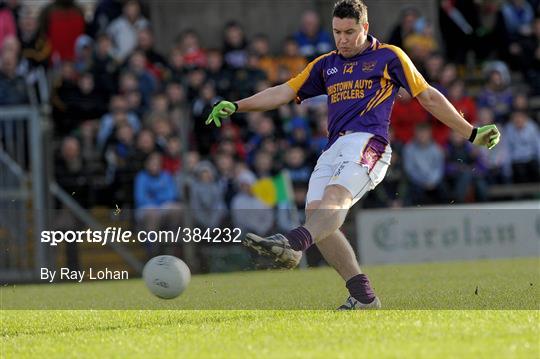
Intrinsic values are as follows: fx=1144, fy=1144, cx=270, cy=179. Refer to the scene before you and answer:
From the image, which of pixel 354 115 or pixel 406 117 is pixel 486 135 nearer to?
pixel 354 115

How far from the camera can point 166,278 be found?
8430mm

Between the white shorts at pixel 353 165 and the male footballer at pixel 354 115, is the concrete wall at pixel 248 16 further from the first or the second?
the white shorts at pixel 353 165

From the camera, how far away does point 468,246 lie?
15.6 m

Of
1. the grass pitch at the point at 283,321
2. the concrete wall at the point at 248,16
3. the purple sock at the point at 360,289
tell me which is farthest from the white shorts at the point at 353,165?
the concrete wall at the point at 248,16

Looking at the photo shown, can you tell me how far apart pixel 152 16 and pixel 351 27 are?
11.9m

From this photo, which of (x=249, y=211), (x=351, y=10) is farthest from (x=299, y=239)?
(x=249, y=211)

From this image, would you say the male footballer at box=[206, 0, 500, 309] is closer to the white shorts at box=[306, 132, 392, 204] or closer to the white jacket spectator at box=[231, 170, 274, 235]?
the white shorts at box=[306, 132, 392, 204]

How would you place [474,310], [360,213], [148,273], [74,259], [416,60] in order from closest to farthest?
1. [474,310]
2. [148,273]
3. [74,259]
4. [360,213]
5. [416,60]

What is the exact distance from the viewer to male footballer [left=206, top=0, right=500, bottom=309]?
7871mm

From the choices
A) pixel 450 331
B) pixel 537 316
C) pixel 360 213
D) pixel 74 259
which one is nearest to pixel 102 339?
pixel 450 331

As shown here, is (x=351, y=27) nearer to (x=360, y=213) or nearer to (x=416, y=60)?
(x=360, y=213)

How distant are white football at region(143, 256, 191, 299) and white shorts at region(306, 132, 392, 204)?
1154 millimetres

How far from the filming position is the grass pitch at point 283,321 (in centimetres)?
612

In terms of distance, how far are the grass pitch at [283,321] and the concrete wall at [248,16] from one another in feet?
30.1
